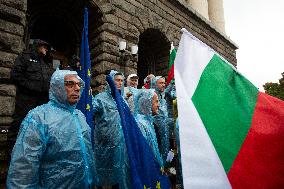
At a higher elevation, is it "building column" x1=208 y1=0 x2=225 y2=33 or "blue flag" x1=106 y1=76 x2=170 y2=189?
"building column" x1=208 y1=0 x2=225 y2=33

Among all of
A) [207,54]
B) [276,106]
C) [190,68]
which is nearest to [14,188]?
[190,68]

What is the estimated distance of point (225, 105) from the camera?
1.62 meters

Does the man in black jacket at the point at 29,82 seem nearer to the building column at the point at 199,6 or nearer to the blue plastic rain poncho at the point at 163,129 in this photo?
the blue plastic rain poncho at the point at 163,129

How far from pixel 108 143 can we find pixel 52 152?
5.28 feet

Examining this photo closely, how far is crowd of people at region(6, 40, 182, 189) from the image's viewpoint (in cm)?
204

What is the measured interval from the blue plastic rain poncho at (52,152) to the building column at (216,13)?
51.2 feet

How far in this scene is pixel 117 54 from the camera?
7625 mm

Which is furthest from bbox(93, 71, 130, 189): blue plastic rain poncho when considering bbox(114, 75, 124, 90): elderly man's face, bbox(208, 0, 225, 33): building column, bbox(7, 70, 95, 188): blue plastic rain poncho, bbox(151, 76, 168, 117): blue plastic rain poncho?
bbox(208, 0, 225, 33): building column

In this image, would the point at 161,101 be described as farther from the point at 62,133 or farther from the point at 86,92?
the point at 62,133

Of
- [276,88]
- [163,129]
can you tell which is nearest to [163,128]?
[163,129]

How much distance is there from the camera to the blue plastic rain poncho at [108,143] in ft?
11.8

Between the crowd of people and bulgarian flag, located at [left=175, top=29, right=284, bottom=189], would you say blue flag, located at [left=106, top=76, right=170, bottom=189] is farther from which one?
bulgarian flag, located at [left=175, top=29, right=284, bottom=189]

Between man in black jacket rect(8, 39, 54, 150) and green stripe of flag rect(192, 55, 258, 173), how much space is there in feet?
8.30

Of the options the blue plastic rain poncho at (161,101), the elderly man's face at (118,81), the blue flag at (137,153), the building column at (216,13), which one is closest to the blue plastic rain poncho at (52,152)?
the blue flag at (137,153)
